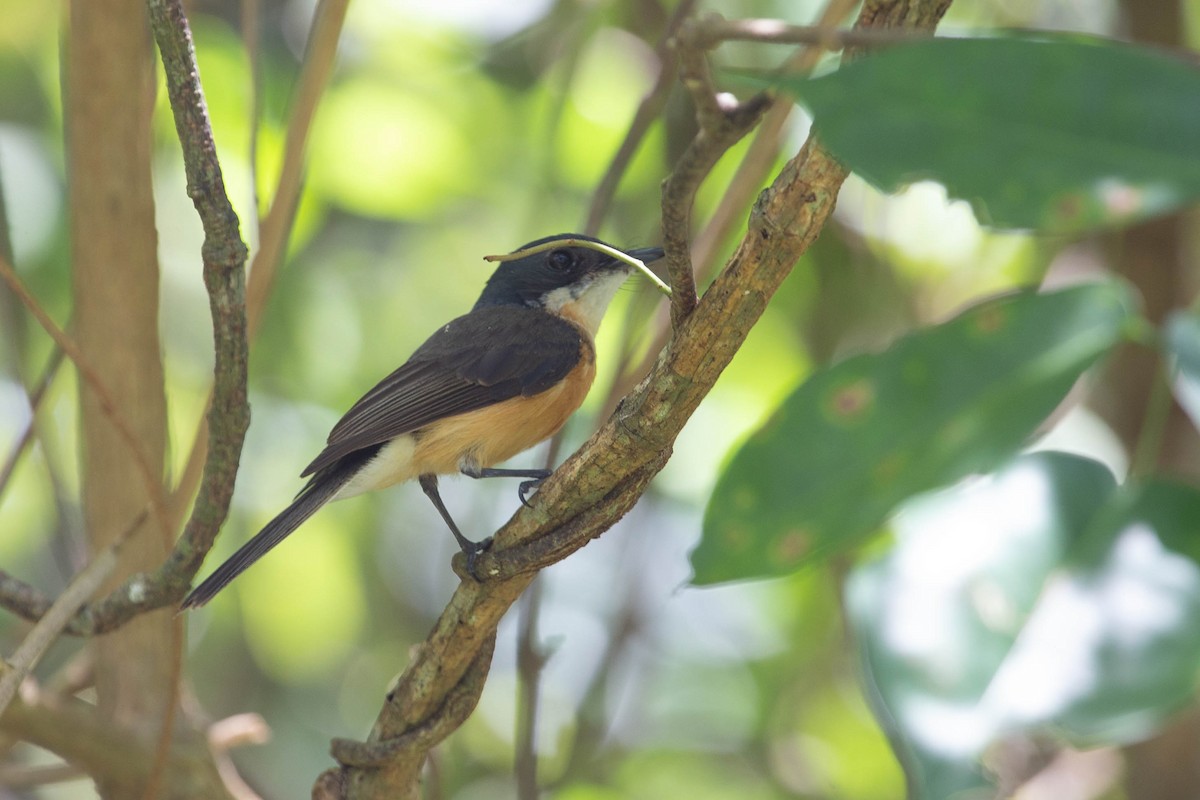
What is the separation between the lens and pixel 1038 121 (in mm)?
1303

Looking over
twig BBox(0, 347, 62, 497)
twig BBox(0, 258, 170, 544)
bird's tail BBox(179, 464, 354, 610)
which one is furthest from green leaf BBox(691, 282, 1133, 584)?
twig BBox(0, 347, 62, 497)

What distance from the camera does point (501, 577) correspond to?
259cm

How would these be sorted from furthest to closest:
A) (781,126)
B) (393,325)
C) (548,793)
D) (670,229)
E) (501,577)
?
(393,325), (548,793), (781,126), (501,577), (670,229)

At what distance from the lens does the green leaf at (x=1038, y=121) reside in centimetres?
122

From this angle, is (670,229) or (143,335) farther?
(143,335)

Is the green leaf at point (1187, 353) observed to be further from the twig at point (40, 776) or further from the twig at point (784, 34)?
the twig at point (40, 776)

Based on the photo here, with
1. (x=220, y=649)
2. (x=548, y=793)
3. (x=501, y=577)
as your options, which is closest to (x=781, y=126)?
(x=501, y=577)

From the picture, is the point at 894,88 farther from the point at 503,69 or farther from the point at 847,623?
the point at 503,69

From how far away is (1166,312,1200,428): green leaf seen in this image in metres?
1.59

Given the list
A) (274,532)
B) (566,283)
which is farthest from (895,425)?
(566,283)

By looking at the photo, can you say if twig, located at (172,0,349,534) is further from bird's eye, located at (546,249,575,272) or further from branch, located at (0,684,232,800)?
bird's eye, located at (546,249,575,272)

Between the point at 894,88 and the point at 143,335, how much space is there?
2925 millimetres

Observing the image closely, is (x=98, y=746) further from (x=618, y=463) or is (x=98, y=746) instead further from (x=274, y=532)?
(x=618, y=463)

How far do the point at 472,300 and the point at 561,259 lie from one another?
1597 mm
